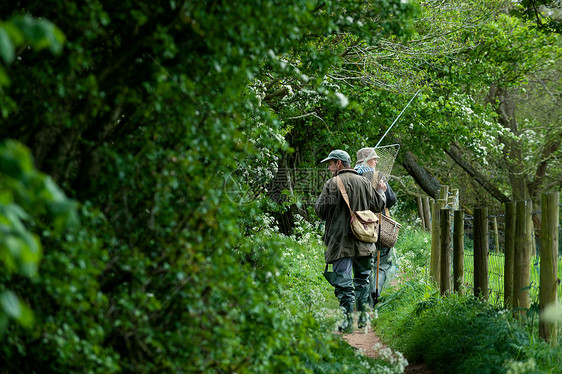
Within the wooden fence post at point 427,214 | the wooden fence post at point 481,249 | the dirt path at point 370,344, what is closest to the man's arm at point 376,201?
the wooden fence post at point 481,249

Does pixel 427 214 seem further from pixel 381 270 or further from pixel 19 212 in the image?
pixel 19 212

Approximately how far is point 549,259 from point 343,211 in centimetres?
281

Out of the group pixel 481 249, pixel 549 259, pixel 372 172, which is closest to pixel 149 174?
pixel 549 259

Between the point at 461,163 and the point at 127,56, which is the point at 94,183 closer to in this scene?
the point at 127,56

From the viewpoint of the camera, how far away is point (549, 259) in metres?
5.45

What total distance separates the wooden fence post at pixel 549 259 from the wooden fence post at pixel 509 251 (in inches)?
25.5

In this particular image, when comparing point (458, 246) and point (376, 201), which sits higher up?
point (376, 201)

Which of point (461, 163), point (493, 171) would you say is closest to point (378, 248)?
point (461, 163)

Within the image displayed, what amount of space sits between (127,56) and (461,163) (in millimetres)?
17970

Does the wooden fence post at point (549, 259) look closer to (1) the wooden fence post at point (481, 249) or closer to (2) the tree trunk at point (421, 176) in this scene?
(1) the wooden fence post at point (481, 249)

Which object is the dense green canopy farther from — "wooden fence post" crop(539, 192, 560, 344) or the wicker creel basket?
the wicker creel basket

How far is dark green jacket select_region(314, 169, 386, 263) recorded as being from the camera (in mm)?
7637

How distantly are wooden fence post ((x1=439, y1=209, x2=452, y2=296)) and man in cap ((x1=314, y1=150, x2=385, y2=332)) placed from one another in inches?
47.1

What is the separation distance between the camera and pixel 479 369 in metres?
5.04
